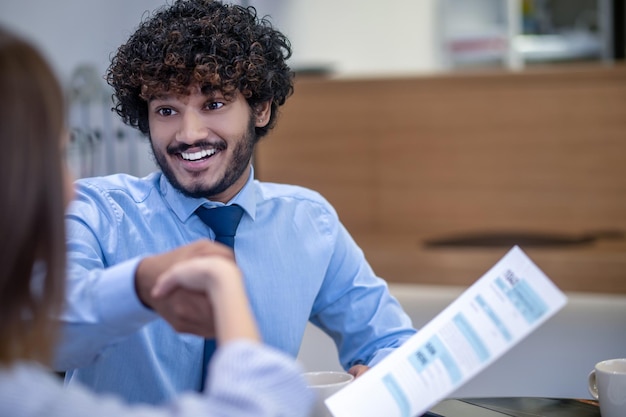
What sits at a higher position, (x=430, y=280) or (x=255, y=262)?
(x=255, y=262)

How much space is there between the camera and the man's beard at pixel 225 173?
1383 mm

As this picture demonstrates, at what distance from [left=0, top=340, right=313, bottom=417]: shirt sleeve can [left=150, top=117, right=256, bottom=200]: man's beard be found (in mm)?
641

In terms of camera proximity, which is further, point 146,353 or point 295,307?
point 295,307

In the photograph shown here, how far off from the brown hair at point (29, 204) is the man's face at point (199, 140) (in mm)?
578

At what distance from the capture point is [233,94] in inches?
54.7

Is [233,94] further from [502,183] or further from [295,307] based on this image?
[502,183]

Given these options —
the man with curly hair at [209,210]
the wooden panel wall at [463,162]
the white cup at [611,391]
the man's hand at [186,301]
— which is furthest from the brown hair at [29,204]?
the wooden panel wall at [463,162]

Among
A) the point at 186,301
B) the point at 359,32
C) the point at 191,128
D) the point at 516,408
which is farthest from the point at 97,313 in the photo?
the point at 359,32

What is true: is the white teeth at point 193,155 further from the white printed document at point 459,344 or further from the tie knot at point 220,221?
the white printed document at point 459,344

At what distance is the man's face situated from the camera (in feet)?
4.44

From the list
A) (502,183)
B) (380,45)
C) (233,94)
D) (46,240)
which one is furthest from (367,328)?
(380,45)

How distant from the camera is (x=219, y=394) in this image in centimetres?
75

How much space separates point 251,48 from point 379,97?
8.11ft

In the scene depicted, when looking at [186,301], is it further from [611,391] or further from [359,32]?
[359,32]
